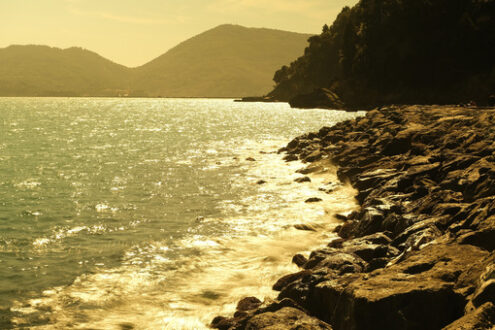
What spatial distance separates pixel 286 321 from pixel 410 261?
2751mm

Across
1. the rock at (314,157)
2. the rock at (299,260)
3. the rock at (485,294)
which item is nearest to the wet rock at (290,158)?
the rock at (314,157)

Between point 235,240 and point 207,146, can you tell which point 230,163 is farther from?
point 235,240

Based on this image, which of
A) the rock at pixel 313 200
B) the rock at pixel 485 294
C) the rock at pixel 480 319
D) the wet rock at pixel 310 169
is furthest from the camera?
the wet rock at pixel 310 169

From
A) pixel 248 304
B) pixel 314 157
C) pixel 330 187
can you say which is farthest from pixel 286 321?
pixel 314 157

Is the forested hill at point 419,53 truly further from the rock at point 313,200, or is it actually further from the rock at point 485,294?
the rock at point 485,294

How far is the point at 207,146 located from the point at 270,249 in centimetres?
3612

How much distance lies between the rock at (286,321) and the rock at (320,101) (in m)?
118

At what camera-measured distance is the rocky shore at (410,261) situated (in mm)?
7098

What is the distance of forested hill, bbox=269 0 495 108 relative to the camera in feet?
267

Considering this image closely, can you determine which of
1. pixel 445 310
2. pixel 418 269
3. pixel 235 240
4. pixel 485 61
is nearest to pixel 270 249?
pixel 235 240

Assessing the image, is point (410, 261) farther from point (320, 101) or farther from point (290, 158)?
point (320, 101)

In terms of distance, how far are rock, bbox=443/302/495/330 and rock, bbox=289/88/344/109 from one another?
119752 mm

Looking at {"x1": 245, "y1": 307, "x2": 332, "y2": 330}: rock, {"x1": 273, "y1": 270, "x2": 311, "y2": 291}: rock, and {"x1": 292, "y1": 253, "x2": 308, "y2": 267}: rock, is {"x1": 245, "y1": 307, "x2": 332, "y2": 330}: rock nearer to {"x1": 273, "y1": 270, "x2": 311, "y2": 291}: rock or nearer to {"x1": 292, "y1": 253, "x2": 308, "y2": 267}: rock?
{"x1": 273, "y1": 270, "x2": 311, "y2": 291}: rock

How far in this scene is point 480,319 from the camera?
5875 mm
